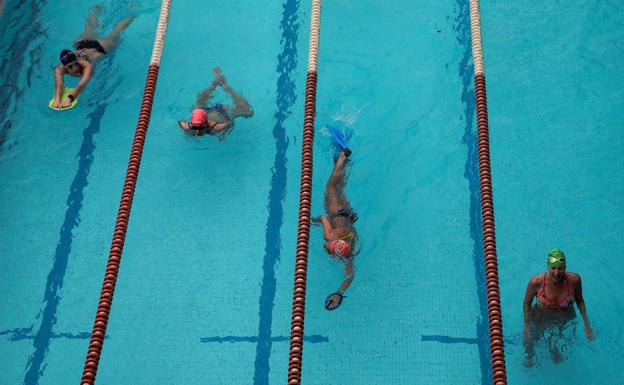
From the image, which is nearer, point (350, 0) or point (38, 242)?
point (38, 242)

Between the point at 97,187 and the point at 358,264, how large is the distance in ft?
7.33

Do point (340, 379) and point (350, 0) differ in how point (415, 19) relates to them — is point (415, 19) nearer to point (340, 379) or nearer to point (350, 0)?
point (350, 0)

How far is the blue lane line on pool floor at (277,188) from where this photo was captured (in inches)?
207

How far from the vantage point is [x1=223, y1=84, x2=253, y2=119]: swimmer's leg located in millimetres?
6339

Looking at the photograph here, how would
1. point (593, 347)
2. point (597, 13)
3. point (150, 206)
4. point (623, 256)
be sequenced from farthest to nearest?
point (597, 13), point (150, 206), point (623, 256), point (593, 347)

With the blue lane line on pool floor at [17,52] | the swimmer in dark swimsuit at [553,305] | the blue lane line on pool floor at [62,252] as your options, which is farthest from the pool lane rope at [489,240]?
the blue lane line on pool floor at [17,52]

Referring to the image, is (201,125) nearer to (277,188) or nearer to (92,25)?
(277,188)

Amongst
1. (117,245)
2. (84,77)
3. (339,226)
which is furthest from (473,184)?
(84,77)

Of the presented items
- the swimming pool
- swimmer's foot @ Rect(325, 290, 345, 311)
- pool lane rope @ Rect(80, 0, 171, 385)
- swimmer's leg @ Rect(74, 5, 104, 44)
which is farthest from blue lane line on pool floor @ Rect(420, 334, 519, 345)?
swimmer's leg @ Rect(74, 5, 104, 44)

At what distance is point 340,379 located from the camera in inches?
202

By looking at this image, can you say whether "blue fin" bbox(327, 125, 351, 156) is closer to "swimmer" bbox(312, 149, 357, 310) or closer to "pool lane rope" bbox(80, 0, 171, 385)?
"swimmer" bbox(312, 149, 357, 310)

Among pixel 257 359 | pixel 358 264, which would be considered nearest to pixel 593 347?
pixel 358 264

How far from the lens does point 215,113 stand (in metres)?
6.26

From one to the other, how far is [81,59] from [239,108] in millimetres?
1437
